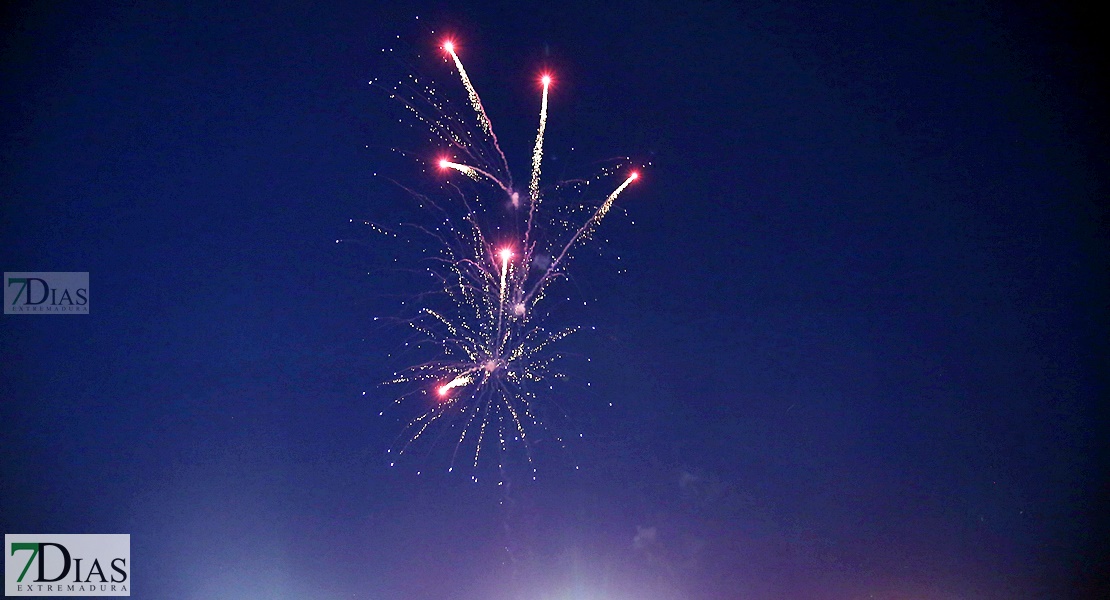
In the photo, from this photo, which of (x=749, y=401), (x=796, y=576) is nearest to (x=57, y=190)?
(x=749, y=401)

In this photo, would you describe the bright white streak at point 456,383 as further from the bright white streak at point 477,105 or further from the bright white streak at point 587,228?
the bright white streak at point 477,105

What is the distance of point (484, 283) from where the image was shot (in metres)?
3.59

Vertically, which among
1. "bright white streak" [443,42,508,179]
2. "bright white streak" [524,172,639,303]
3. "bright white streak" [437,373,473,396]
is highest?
"bright white streak" [443,42,508,179]

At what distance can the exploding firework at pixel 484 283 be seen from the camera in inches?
141

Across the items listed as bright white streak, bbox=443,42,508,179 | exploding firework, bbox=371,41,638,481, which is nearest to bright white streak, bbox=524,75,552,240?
exploding firework, bbox=371,41,638,481

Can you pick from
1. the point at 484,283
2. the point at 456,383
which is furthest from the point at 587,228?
the point at 456,383

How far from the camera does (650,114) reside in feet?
12.2

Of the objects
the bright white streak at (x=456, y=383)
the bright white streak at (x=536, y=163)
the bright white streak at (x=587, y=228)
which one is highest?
the bright white streak at (x=536, y=163)

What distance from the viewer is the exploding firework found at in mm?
3572

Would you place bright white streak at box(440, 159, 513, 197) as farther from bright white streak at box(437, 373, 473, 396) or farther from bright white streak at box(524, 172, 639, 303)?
bright white streak at box(437, 373, 473, 396)

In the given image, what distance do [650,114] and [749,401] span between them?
1678 mm

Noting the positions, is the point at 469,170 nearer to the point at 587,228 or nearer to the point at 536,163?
the point at 536,163

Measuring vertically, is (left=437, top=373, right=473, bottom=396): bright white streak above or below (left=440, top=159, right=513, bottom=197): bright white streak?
below

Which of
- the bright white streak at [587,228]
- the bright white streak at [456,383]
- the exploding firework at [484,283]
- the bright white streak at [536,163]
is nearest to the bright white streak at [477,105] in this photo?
the exploding firework at [484,283]
